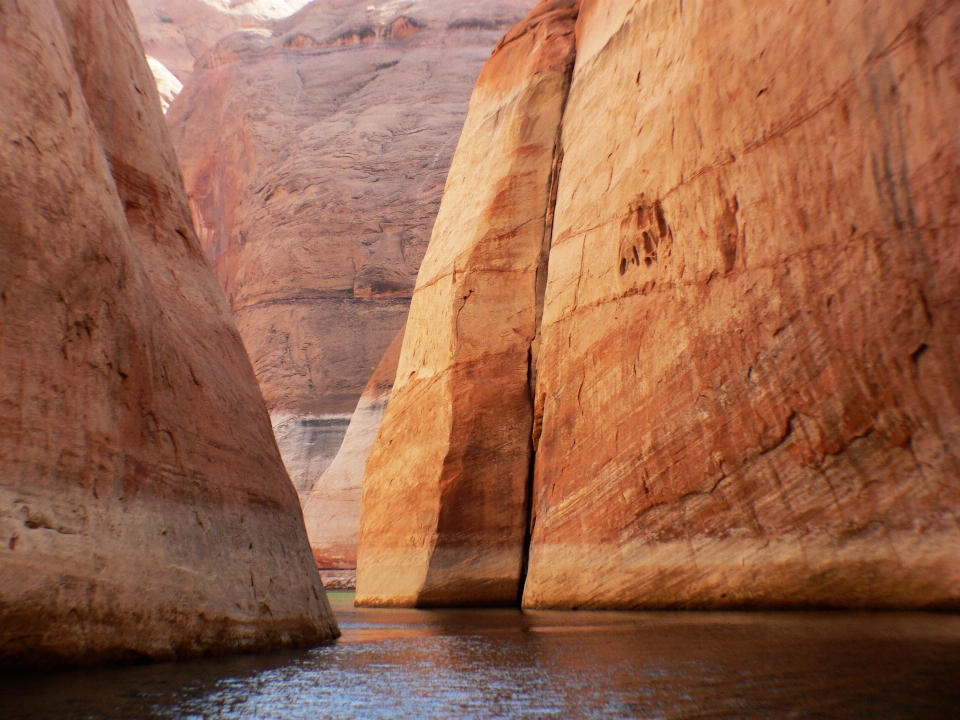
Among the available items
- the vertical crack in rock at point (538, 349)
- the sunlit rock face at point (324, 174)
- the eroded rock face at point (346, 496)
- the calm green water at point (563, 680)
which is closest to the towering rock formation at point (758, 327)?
the vertical crack in rock at point (538, 349)

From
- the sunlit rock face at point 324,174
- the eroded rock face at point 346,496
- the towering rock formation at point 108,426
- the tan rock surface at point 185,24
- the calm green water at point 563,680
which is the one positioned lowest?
the calm green water at point 563,680

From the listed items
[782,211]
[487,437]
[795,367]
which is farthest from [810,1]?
[487,437]

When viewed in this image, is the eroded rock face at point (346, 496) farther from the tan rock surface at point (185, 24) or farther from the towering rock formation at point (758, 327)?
the tan rock surface at point (185, 24)

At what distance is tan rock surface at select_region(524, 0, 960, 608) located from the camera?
28.6 ft

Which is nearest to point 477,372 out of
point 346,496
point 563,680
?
point 563,680

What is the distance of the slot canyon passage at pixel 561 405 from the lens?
463 cm

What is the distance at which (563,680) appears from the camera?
4383 millimetres

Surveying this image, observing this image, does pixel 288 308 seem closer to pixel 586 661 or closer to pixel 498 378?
pixel 498 378

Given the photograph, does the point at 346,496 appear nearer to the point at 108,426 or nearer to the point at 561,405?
the point at 561,405

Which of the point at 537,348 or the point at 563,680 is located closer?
the point at 563,680

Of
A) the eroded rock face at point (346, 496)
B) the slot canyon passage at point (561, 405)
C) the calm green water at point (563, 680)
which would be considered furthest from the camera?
the eroded rock face at point (346, 496)

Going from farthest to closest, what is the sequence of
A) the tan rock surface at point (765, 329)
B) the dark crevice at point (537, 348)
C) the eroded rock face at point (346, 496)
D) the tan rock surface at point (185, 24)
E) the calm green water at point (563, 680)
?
the tan rock surface at point (185, 24), the eroded rock face at point (346, 496), the dark crevice at point (537, 348), the tan rock surface at point (765, 329), the calm green water at point (563, 680)

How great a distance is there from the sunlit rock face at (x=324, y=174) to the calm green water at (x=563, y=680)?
2403cm

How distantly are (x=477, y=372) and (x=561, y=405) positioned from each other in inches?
87.4
